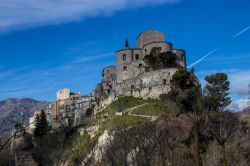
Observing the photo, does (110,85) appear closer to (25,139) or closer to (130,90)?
(130,90)

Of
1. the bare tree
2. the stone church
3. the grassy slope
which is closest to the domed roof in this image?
the stone church

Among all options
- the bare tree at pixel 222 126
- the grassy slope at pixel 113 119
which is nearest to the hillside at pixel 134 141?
the grassy slope at pixel 113 119

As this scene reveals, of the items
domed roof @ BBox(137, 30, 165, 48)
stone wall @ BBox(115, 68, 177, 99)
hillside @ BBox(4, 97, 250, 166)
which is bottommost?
hillside @ BBox(4, 97, 250, 166)

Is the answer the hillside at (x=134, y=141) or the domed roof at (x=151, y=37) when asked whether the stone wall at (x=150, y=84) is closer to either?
the hillside at (x=134, y=141)

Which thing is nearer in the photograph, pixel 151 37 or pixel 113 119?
pixel 113 119

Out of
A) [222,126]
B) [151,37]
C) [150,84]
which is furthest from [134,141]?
[151,37]

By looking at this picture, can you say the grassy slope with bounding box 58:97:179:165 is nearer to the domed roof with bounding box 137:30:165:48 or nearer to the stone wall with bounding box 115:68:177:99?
the stone wall with bounding box 115:68:177:99

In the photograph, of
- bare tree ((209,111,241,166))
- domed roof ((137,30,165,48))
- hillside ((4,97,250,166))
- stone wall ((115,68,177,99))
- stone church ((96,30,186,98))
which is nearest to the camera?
bare tree ((209,111,241,166))

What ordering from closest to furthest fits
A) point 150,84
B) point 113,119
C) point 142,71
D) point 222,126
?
1. point 222,126
2. point 113,119
3. point 150,84
4. point 142,71

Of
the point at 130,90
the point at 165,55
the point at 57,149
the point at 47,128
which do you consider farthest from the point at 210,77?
the point at 47,128

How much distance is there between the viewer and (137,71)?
79.3 meters

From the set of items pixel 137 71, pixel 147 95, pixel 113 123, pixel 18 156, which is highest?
pixel 137 71

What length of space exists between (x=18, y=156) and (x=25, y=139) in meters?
8.81

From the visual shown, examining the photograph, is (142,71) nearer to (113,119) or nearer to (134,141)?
(113,119)
